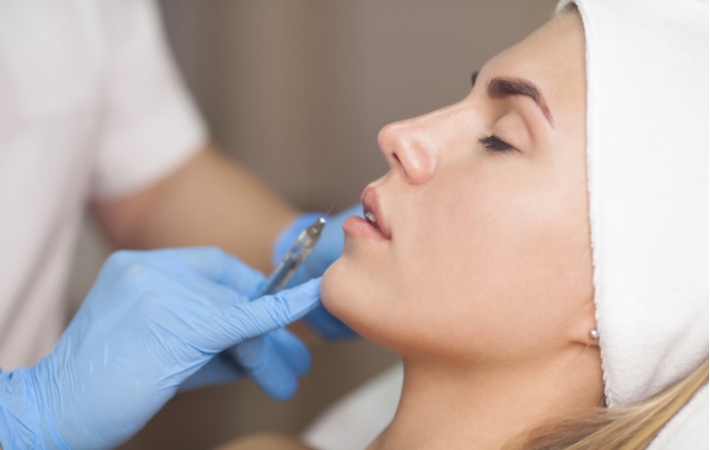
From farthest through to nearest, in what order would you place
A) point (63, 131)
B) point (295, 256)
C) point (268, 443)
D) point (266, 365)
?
1. point (268, 443)
2. point (63, 131)
3. point (266, 365)
4. point (295, 256)

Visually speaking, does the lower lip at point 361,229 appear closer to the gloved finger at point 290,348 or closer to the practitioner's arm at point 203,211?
the gloved finger at point 290,348

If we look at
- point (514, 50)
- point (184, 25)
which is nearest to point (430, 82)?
point (184, 25)

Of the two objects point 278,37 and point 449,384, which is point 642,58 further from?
point 278,37

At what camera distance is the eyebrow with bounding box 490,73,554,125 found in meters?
0.86

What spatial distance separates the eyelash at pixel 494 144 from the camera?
35.1 inches

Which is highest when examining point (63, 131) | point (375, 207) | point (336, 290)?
point (63, 131)

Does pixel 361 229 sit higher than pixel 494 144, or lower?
lower

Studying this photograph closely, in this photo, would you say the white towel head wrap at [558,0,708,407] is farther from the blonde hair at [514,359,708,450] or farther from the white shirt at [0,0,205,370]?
the white shirt at [0,0,205,370]

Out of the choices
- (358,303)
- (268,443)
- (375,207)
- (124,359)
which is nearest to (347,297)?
(358,303)

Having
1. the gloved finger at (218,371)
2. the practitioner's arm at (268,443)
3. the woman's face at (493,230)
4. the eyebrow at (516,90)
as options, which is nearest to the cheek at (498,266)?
the woman's face at (493,230)

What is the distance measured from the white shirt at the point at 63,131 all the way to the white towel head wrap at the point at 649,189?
1.02m

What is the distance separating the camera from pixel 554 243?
33.3 inches

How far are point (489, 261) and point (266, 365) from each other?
51cm

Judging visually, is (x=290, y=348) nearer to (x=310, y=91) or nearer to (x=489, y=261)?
(x=489, y=261)
